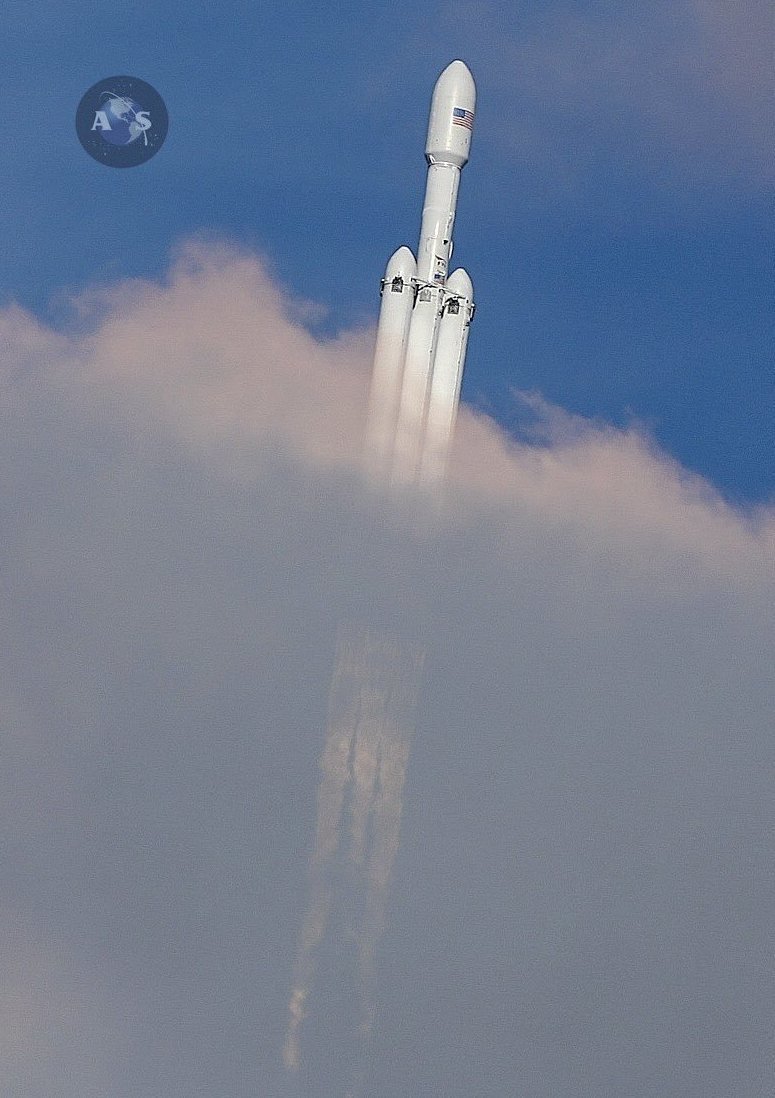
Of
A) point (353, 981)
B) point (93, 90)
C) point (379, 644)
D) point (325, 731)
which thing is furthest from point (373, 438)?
point (353, 981)

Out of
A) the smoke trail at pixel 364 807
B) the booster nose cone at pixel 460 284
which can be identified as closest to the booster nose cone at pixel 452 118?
the booster nose cone at pixel 460 284

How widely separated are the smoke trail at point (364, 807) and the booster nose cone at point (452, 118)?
16.0 meters

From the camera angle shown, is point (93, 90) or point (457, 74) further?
point (457, 74)

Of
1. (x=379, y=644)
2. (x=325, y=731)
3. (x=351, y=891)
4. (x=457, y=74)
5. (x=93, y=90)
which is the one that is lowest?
(x=351, y=891)

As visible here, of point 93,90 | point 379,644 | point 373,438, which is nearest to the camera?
point 93,90

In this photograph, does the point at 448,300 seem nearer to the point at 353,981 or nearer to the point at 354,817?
the point at 354,817

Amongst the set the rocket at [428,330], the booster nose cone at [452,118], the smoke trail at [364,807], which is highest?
the booster nose cone at [452,118]

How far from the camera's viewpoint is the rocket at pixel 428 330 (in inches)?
1288

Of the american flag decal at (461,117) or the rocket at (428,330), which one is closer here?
the rocket at (428,330)

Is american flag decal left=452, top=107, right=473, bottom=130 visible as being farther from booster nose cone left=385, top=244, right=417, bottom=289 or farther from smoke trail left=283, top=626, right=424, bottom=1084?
smoke trail left=283, top=626, right=424, bottom=1084

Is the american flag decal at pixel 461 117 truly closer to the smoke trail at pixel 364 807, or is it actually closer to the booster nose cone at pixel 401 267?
the booster nose cone at pixel 401 267

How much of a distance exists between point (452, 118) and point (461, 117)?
0.31 m

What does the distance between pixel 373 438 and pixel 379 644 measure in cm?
706

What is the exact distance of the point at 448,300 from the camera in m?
33.0
